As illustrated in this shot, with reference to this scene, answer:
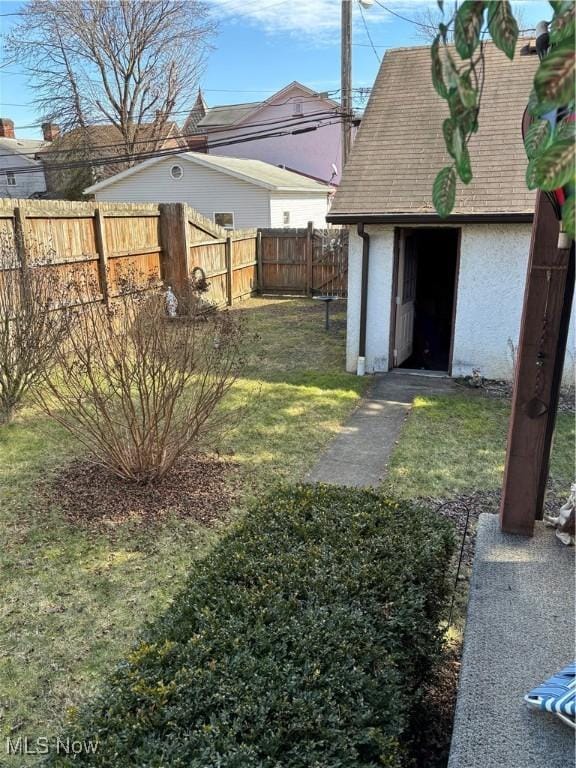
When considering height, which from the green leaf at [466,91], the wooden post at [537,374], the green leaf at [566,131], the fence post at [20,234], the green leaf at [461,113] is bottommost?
the wooden post at [537,374]

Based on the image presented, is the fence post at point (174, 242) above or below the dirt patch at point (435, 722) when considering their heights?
above

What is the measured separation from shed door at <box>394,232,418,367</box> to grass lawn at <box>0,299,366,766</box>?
2.21m

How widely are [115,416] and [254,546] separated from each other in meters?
2.80

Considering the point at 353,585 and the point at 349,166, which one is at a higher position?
the point at 349,166

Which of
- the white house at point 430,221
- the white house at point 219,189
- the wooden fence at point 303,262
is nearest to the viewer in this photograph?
the white house at point 430,221

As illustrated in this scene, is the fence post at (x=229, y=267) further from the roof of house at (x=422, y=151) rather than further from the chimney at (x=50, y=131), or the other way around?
the chimney at (x=50, y=131)

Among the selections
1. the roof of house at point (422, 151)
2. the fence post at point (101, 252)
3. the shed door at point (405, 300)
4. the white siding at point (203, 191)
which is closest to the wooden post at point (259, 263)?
the white siding at point (203, 191)

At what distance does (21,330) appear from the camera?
6312mm

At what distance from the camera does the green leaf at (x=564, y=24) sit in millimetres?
951

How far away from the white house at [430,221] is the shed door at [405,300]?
2 cm

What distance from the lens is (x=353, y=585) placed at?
7.38 ft

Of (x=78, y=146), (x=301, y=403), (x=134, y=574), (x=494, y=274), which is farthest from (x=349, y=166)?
(x=78, y=146)

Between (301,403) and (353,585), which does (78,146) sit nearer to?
(301,403)

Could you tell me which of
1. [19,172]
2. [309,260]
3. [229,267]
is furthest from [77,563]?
[19,172]
